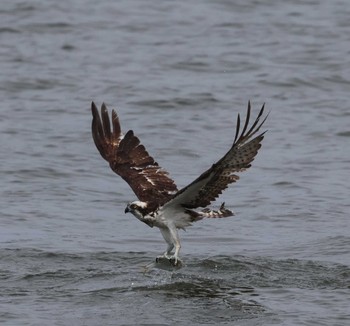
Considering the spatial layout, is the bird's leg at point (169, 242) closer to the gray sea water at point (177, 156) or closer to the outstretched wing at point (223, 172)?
the gray sea water at point (177, 156)

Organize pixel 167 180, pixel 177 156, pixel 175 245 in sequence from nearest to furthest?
pixel 175 245, pixel 167 180, pixel 177 156

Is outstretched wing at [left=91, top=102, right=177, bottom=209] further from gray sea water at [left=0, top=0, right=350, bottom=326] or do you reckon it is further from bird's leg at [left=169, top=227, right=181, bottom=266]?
gray sea water at [left=0, top=0, right=350, bottom=326]

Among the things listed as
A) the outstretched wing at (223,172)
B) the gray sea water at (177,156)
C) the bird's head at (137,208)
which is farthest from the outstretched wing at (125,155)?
the outstretched wing at (223,172)

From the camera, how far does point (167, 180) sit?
1153 centimetres

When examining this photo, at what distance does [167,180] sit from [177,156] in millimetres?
4399

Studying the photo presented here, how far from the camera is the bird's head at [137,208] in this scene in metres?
10.7

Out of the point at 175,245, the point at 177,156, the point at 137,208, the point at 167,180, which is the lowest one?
the point at 175,245

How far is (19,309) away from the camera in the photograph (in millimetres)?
9938

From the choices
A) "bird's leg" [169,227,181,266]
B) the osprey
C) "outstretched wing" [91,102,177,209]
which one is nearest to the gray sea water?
"bird's leg" [169,227,181,266]

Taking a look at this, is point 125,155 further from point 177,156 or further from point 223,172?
point 177,156

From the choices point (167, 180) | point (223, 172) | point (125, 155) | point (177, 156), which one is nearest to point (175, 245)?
point (167, 180)

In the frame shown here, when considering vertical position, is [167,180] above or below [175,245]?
above

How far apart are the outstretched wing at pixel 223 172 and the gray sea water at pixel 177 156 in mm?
870

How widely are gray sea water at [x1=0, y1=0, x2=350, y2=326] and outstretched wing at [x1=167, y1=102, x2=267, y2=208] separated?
870mm
